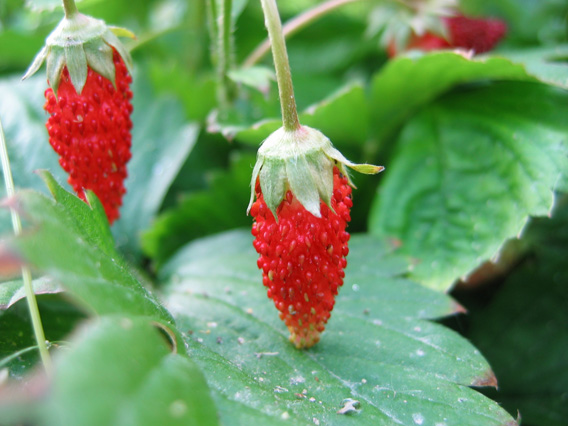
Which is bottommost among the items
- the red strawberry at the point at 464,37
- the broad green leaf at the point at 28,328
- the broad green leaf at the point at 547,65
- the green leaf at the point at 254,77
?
the broad green leaf at the point at 28,328

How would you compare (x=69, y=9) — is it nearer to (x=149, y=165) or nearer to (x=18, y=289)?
(x=18, y=289)

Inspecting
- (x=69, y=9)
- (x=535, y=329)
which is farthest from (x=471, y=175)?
(x=69, y=9)

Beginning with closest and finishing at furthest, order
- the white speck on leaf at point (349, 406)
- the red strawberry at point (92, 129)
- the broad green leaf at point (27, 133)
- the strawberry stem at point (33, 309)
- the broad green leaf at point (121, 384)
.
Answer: the broad green leaf at point (121, 384) < the strawberry stem at point (33, 309) < the white speck on leaf at point (349, 406) < the red strawberry at point (92, 129) < the broad green leaf at point (27, 133)

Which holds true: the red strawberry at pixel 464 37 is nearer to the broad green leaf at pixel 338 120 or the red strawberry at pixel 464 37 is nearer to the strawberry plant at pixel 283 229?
the strawberry plant at pixel 283 229

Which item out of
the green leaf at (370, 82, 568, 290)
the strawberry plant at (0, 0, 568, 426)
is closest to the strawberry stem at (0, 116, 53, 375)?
the strawberry plant at (0, 0, 568, 426)

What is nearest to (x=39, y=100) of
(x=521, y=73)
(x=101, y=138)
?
(x=101, y=138)

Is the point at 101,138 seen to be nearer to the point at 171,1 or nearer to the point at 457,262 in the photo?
the point at 457,262

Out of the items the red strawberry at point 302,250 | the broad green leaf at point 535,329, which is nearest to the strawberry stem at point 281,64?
the red strawberry at point 302,250
